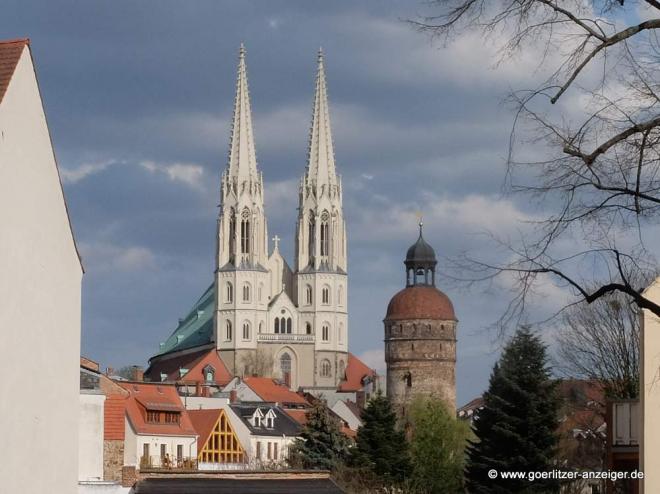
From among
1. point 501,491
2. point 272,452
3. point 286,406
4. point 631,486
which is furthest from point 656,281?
point 286,406

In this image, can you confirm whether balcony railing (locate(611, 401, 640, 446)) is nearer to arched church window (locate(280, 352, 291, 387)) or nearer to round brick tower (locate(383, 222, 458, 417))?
round brick tower (locate(383, 222, 458, 417))

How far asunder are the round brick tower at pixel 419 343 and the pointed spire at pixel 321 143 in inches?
1165

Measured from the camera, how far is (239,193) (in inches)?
5610

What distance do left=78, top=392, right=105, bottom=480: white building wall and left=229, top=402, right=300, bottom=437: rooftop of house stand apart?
48.3 m

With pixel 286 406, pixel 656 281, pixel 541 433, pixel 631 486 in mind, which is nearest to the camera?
pixel 656 281

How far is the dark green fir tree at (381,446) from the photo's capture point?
5131 cm

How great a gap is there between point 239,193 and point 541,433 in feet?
339

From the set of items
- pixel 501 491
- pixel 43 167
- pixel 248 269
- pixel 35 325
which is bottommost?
pixel 501 491

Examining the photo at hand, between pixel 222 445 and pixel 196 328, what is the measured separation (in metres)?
83.2

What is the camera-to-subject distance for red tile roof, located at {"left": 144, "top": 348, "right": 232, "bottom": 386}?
136 metres

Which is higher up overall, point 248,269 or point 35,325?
point 248,269

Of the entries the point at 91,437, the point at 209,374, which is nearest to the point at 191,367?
the point at 209,374

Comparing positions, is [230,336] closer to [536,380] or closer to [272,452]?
[272,452]

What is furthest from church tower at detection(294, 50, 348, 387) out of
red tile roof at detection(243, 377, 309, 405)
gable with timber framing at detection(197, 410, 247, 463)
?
gable with timber framing at detection(197, 410, 247, 463)
